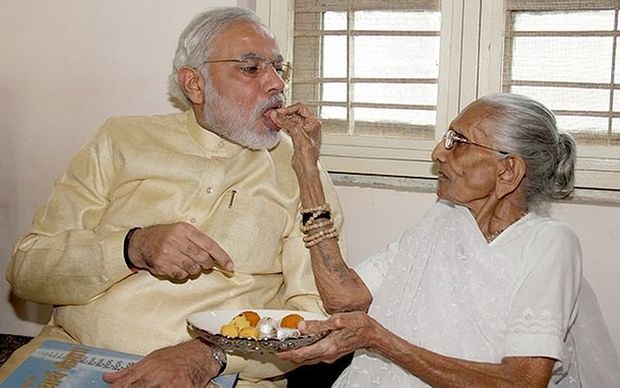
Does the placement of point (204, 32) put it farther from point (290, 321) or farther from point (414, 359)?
point (414, 359)

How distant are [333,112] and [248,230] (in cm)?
64

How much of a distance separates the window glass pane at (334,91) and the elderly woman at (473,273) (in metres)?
0.50

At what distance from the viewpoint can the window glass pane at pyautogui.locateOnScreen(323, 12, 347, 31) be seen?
2.71 m

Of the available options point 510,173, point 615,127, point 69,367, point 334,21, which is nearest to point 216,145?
point 334,21

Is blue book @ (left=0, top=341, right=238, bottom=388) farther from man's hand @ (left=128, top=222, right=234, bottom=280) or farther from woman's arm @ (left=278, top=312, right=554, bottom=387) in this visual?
woman's arm @ (left=278, top=312, right=554, bottom=387)

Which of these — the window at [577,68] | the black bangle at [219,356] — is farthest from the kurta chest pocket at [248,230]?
the window at [577,68]

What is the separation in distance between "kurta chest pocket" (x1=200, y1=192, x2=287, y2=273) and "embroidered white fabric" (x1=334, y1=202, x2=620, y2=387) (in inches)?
10.3

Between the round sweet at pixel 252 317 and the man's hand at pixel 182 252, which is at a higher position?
the man's hand at pixel 182 252

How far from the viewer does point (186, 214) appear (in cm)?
234

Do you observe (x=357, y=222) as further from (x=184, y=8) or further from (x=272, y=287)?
(x=184, y=8)

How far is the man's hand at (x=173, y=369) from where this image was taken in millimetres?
2016

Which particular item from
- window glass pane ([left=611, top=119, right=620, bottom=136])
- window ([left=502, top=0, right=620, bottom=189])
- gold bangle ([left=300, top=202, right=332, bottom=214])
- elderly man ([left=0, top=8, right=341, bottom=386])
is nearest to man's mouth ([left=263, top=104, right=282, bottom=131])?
elderly man ([left=0, top=8, right=341, bottom=386])

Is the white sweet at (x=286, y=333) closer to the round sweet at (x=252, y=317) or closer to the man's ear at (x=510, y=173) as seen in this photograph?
the round sweet at (x=252, y=317)

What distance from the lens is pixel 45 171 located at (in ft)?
9.61
